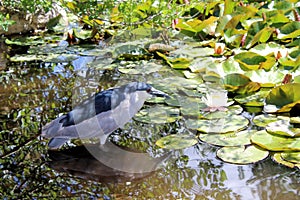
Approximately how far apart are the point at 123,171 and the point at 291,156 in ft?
2.98

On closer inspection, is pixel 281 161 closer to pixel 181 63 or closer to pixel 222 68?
pixel 222 68

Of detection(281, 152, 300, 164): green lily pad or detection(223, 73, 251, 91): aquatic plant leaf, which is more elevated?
detection(223, 73, 251, 91): aquatic plant leaf

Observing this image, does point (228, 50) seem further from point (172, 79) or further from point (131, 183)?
point (131, 183)

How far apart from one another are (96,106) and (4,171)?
616mm

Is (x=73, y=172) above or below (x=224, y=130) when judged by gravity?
below

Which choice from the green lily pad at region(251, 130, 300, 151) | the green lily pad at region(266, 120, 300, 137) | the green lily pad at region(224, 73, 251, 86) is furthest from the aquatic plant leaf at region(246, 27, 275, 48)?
the green lily pad at region(251, 130, 300, 151)

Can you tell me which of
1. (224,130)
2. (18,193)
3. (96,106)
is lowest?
(18,193)

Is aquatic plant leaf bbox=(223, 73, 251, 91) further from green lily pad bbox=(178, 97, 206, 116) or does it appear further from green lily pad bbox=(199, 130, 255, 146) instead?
green lily pad bbox=(199, 130, 255, 146)

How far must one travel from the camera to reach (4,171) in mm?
2354

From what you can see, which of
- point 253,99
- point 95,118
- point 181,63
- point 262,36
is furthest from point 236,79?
point 95,118

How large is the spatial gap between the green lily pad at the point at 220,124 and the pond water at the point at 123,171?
8 centimetres

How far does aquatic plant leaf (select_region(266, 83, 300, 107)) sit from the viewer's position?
8.91 ft

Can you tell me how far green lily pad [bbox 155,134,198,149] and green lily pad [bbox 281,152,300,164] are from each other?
0.51 metres

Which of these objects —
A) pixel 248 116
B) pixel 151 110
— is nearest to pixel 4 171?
pixel 151 110
